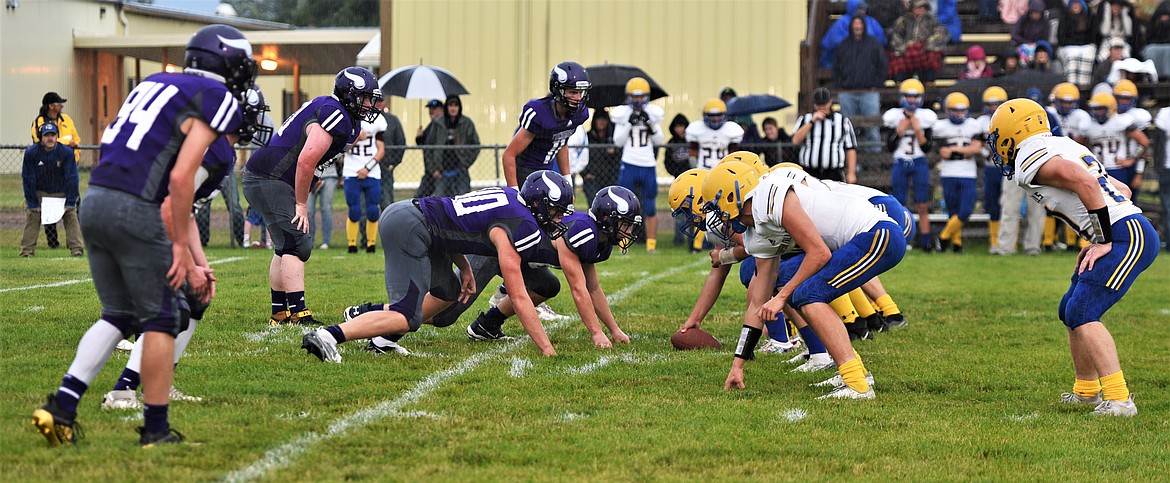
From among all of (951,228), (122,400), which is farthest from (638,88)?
(122,400)

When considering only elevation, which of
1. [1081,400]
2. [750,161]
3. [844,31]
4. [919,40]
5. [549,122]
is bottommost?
[1081,400]

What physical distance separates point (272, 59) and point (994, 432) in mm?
22908

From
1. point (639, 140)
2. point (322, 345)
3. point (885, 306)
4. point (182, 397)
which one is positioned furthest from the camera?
point (639, 140)

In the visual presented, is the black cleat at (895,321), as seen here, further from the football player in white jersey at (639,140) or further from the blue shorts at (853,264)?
the football player in white jersey at (639,140)

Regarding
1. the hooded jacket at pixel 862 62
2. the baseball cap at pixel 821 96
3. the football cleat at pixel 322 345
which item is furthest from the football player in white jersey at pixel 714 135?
the football cleat at pixel 322 345

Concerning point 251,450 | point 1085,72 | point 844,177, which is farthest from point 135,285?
point 1085,72

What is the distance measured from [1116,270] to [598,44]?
17.1 meters

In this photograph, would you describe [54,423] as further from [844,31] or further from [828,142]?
[844,31]

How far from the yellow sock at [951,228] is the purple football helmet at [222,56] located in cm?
1130

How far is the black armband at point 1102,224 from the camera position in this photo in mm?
5676

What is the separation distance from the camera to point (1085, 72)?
1622 cm

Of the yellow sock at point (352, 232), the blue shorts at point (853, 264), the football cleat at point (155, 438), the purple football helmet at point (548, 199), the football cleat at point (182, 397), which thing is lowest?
the yellow sock at point (352, 232)

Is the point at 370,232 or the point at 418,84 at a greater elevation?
the point at 418,84

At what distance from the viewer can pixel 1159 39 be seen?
55.3 feet
